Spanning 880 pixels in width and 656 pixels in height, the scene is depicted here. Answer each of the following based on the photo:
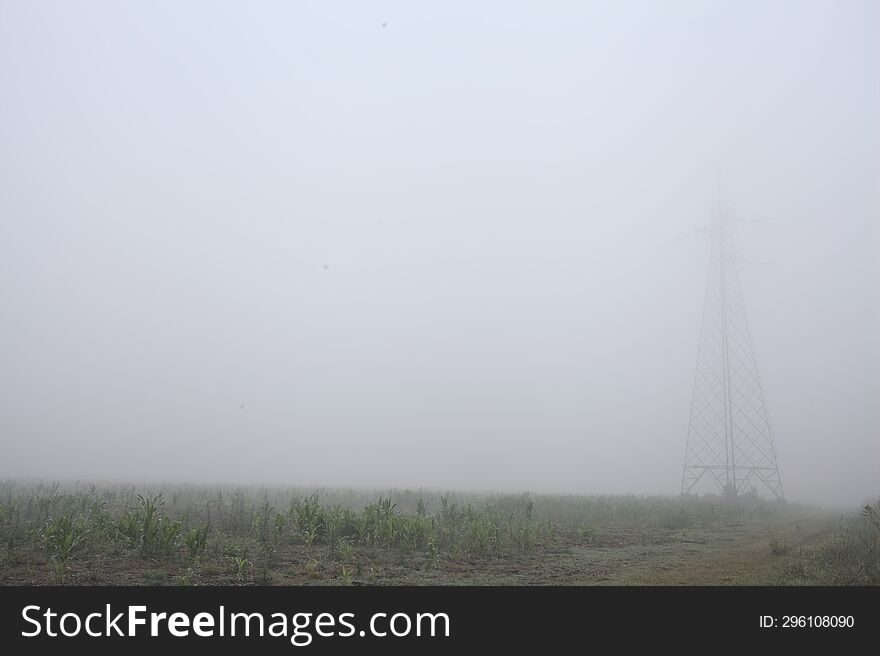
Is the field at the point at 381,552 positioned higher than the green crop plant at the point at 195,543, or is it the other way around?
the green crop plant at the point at 195,543

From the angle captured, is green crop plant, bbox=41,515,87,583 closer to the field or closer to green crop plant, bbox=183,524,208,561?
the field

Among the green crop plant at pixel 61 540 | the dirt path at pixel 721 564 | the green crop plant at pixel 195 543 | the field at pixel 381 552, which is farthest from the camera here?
the green crop plant at pixel 195 543

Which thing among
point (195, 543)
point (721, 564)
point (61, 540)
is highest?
point (61, 540)

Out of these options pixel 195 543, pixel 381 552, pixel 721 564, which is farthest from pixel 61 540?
pixel 721 564

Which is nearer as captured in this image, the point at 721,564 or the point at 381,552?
the point at 721,564

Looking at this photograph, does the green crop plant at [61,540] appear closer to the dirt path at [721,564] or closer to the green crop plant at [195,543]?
the green crop plant at [195,543]

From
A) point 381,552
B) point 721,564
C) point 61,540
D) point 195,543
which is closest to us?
point 61,540

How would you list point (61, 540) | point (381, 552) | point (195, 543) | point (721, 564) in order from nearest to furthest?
point (61, 540) → point (195, 543) → point (721, 564) → point (381, 552)

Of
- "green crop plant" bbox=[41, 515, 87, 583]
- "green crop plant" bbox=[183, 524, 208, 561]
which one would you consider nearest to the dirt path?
"green crop plant" bbox=[183, 524, 208, 561]

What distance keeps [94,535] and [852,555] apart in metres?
15.9

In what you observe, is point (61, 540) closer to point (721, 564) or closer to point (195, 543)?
point (195, 543)

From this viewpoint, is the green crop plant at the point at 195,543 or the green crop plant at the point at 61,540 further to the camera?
the green crop plant at the point at 195,543

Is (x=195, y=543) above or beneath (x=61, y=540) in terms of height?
beneath

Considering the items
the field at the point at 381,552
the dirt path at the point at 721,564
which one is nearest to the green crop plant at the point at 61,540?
the field at the point at 381,552
